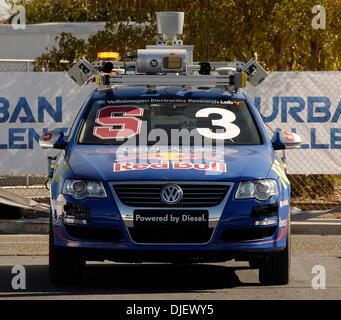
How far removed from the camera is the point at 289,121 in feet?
45.4

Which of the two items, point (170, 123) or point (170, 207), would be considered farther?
point (170, 123)

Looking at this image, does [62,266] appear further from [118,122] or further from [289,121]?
[289,121]

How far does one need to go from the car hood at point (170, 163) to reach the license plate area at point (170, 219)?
275mm

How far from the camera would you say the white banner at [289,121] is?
1386 cm

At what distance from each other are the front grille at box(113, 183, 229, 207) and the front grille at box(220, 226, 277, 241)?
0.26 meters

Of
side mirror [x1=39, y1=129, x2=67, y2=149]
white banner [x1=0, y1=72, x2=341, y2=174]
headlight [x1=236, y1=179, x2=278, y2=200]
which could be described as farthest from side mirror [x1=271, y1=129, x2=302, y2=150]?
white banner [x1=0, y1=72, x2=341, y2=174]

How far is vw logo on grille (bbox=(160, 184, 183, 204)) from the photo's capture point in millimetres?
7777

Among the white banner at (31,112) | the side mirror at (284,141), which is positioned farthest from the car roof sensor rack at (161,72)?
the white banner at (31,112)

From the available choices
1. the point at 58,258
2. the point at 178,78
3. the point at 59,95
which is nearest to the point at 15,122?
the point at 59,95

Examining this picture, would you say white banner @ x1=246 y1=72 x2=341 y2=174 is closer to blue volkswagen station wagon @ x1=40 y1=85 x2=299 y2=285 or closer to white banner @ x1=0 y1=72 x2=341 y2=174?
white banner @ x1=0 y1=72 x2=341 y2=174

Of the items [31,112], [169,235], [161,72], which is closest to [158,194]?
[169,235]

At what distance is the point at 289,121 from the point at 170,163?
6.05 m

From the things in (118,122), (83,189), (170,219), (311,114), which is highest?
(118,122)

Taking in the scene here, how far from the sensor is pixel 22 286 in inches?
328
